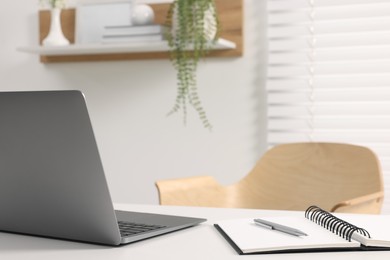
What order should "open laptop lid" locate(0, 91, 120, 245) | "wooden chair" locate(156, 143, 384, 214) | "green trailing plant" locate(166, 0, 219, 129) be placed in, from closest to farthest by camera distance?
"open laptop lid" locate(0, 91, 120, 245)
"wooden chair" locate(156, 143, 384, 214)
"green trailing plant" locate(166, 0, 219, 129)

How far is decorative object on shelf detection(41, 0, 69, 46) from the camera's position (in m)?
2.98

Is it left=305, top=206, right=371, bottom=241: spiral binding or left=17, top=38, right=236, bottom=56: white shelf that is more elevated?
left=17, top=38, right=236, bottom=56: white shelf

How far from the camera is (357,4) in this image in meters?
2.73

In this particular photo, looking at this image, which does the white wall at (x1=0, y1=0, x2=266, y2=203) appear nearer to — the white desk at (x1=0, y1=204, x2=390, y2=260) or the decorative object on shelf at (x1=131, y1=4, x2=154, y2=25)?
the decorative object on shelf at (x1=131, y1=4, x2=154, y2=25)

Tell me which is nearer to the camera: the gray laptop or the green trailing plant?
the gray laptop

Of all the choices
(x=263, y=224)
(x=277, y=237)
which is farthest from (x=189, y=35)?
(x=277, y=237)

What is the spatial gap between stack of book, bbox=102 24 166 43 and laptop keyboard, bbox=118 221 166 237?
164 centimetres

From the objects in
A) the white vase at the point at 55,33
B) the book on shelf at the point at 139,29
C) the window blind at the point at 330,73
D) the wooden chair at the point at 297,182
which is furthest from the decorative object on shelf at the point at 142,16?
the wooden chair at the point at 297,182

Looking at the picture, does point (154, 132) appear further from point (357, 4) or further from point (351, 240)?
point (351, 240)

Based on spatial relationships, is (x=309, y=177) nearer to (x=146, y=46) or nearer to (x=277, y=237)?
(x=146, y=46)

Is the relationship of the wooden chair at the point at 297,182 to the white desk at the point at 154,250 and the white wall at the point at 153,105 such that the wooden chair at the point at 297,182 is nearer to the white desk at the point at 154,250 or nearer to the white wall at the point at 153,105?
the white wall at the point at 153,105

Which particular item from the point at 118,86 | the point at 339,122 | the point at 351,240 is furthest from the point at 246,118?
the point at 351,240

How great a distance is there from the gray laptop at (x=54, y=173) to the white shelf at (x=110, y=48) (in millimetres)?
1678

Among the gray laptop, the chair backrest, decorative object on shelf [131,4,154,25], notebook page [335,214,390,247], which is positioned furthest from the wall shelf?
the gray laptop
